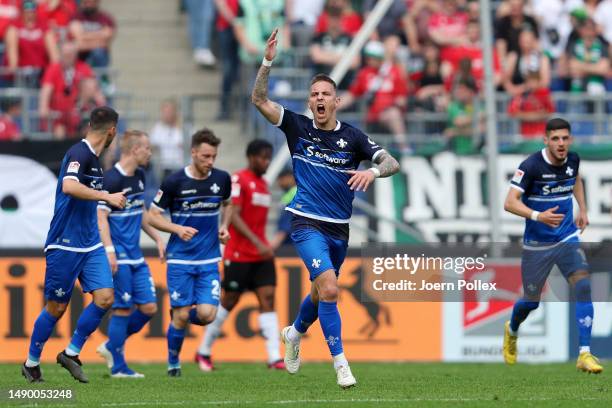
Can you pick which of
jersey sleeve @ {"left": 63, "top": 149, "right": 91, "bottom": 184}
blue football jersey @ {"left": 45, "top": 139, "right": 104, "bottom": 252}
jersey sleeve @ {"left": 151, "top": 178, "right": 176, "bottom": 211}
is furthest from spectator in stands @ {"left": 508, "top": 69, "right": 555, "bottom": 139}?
jersey sleeve @ {"left": 63, "top": 149, "right": 91, "bottom": 184}

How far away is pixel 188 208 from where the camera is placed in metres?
14.8

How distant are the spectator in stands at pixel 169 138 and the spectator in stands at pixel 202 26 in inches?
115

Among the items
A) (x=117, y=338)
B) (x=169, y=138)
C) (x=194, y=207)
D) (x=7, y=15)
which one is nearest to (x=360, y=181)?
(x=194, y=207)

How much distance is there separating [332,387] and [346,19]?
1144 cm

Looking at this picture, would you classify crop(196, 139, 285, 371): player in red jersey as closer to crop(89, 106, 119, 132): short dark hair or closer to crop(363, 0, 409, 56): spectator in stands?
crop(89, 106, 119, 132): short dark hair

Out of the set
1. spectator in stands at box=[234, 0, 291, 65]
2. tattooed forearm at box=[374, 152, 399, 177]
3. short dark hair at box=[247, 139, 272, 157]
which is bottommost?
tattooed forearm at box=[374, 152, 399, 177]

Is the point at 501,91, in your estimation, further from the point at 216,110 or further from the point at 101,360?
the point at 101,360

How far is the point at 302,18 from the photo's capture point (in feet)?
76.1

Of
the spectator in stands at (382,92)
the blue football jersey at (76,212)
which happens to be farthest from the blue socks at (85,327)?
the spectator in stands at (382,92)

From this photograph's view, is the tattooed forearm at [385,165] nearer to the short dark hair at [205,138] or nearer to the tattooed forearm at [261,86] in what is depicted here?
the tattooed forearm at [261,86]

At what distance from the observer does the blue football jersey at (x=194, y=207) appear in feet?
48.4

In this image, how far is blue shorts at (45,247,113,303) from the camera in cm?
1277

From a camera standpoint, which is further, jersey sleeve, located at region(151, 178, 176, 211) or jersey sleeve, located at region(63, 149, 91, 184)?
jersey sleeve, located at region(151, 178, 176, 211)

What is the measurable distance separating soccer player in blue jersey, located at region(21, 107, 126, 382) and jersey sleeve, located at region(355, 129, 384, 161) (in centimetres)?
221
